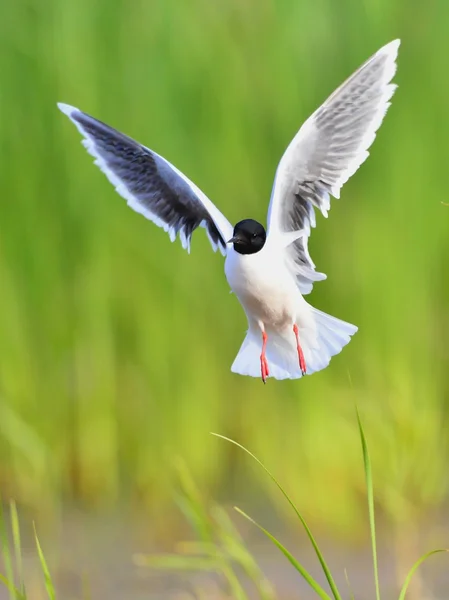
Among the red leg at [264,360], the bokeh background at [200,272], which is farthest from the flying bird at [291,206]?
the bokeh background at [200,272]

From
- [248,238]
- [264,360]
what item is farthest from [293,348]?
[248,238]

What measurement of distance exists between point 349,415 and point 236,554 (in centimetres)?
50

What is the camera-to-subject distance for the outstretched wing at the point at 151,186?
1107 mm

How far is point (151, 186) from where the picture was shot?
1134 mm

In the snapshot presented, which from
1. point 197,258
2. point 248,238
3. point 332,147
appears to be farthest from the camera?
Answer: point 197,258

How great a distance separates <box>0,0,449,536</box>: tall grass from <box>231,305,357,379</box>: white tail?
490 millimetres

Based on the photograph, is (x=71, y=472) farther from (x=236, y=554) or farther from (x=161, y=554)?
(x=236, y=554)

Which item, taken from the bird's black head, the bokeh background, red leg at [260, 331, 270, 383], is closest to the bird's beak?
the bird's black head

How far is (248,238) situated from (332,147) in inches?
7.1

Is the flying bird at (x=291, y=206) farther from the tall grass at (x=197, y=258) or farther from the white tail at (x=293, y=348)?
the tall grass at (x=197, y=258)

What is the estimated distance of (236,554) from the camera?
1.13 meters

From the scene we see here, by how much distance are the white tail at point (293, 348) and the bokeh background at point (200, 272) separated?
0.50 metres

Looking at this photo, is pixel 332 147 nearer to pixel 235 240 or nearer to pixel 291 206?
pixel 291 206

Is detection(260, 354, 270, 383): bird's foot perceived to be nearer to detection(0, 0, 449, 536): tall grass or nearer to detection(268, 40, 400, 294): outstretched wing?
detection(268, 40, 400, 294): outstretched wing
